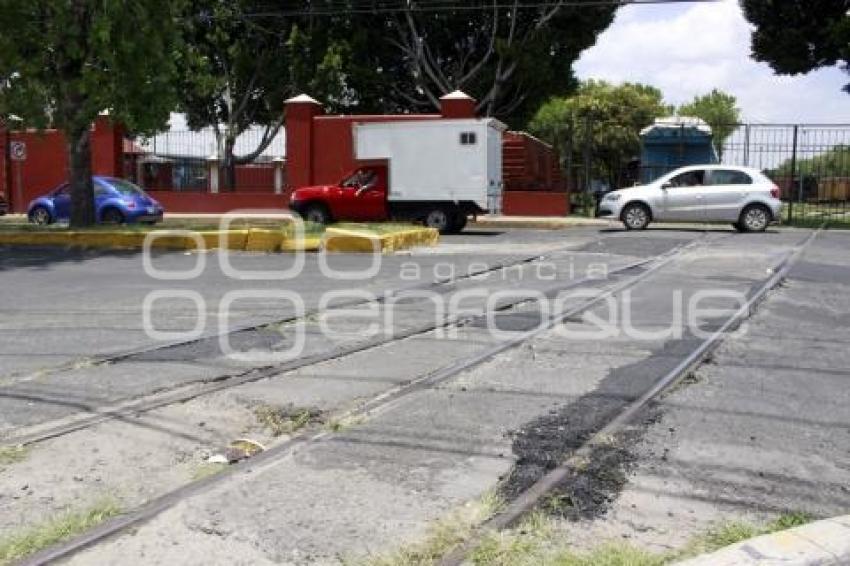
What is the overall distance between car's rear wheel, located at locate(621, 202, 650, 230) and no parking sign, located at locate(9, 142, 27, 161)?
18502mm

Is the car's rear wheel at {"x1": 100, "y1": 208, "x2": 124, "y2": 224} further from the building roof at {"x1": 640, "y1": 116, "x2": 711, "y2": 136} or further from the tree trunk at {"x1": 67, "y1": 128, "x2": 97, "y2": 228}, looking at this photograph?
the building roof at {"x1": 640, "y1": 116, "x2": 711, "y2": 136}

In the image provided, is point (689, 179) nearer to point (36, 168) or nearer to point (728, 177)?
point (728, 177)

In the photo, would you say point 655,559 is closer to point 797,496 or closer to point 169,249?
point 797,496

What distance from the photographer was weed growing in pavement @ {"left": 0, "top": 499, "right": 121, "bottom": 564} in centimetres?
386

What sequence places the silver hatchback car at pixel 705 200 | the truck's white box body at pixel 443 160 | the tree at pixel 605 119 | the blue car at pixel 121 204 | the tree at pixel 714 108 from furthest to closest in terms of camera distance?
the tree at pixel 714 108
the tree at pixel 605 119
the blue car at pixel 121 204
the truck's white box body at pixel 443 160
the silver hatchback car at pixel 705 200

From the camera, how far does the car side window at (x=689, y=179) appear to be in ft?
71.7

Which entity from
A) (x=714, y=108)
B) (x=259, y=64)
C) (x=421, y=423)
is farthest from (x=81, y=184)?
(x=714, y=108)

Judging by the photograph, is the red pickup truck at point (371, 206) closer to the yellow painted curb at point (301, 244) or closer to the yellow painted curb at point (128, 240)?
the yellow painted curb at point (128, 240)

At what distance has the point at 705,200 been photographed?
21.6 metres

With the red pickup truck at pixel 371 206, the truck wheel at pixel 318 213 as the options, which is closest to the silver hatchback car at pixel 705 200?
the red pickup truck at pixel 371 206

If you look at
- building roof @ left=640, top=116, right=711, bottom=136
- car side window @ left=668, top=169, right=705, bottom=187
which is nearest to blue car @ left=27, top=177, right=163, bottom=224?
car side window @ left=668, top=169, right=705, bottom=187

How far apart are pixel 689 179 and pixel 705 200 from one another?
0.67 m

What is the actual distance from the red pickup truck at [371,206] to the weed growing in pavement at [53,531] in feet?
59.6

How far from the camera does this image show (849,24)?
2411 cm
